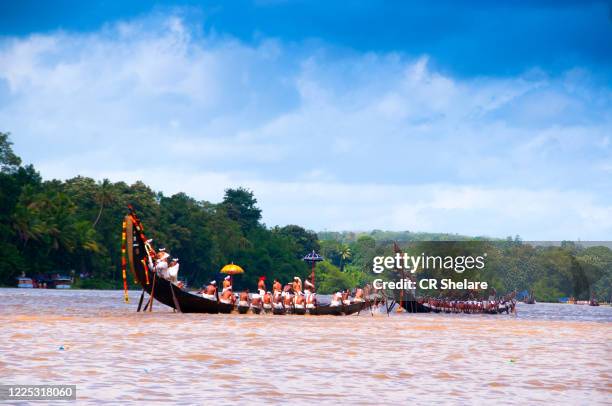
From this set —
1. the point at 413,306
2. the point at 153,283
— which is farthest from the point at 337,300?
the point at 413,306

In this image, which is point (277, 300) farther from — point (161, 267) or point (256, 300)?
point (161, 267)

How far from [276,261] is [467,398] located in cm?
17042

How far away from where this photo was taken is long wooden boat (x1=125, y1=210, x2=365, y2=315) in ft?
164

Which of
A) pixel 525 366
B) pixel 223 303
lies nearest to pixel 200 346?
pixel 525 366

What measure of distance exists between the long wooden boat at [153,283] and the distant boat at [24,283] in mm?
77362

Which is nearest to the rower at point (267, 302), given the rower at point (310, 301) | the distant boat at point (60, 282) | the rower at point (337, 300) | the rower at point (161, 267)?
the rower at point (310, 301)

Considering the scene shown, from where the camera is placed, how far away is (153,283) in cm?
5106

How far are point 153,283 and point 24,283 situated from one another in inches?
3129

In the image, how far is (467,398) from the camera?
18562 millimetres

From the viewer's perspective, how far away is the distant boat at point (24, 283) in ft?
410

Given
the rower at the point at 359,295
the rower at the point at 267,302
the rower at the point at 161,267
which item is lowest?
the rower at the point at 267,302

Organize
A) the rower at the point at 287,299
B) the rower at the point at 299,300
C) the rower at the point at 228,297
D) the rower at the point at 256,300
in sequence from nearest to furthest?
the rower at the point at 228,297
the rower at the point at 256,300
the rower at the point at 287,299
the rower at the point at 299,300

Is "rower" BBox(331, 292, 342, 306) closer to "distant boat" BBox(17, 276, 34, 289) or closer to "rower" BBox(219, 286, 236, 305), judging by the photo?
"rower" BBox(219, 286, 236, 305)

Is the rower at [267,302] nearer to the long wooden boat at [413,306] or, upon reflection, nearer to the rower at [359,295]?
the rower at [359,295]
